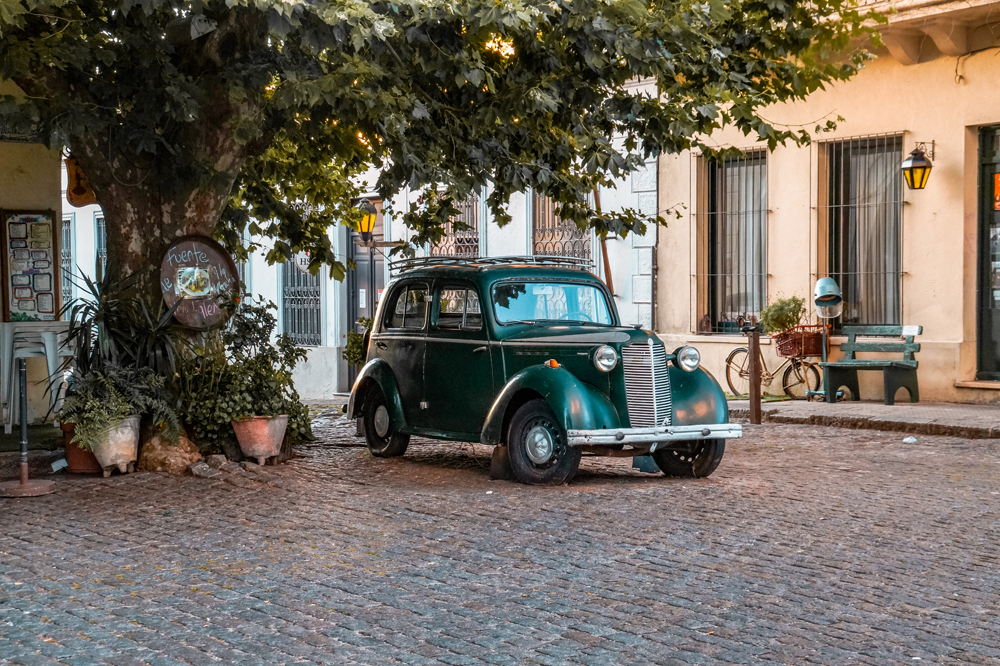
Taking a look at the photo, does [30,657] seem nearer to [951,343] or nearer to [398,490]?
[398,490]

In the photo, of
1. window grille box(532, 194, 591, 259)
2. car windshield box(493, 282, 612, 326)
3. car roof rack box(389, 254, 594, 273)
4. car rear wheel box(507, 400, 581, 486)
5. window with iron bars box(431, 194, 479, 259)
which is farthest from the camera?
window with iron bars box(431, 194, 479, 259)

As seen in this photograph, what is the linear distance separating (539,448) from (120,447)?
3259 mm

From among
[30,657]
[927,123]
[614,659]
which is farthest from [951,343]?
[30,657]

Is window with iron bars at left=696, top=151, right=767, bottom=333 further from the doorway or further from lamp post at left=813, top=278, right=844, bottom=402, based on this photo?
the doorway

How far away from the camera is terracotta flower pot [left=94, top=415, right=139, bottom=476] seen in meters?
9.51

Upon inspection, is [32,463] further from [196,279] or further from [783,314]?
[783,314]

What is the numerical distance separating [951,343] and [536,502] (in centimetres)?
856

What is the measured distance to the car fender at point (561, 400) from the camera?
8.73 meters

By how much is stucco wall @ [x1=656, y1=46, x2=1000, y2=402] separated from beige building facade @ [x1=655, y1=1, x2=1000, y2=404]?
0.02 m

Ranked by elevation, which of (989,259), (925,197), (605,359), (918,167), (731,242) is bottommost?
(605,359)

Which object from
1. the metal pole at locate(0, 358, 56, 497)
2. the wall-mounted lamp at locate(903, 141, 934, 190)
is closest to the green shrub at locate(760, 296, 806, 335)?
the wall-mounted lamp at locate(903, 141, 934, 190)

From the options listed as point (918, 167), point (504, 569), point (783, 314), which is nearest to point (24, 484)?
point (504, 569)

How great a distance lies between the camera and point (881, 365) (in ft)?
47.8

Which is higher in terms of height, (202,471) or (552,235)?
(552,235)
